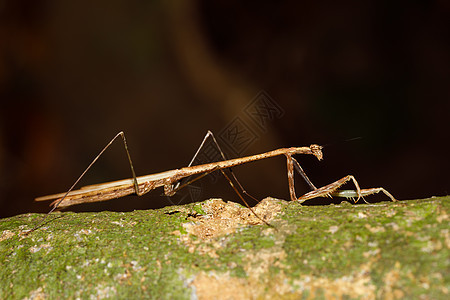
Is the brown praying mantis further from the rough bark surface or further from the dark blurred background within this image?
the dark blurred background

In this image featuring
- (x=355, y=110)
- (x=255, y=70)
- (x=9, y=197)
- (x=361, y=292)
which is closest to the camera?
(x=361, y=292)

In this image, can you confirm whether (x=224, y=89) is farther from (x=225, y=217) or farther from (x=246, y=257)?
(x=246, y=257)

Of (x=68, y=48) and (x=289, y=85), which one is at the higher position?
(x=68, y=48)

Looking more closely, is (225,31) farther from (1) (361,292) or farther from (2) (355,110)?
(1) (361,292)

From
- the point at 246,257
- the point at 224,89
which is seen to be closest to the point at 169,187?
the point at 246,257

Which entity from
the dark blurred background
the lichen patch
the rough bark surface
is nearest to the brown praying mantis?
the lichen patch

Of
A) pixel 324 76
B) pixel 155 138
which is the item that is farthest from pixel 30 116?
pixel 324 76
